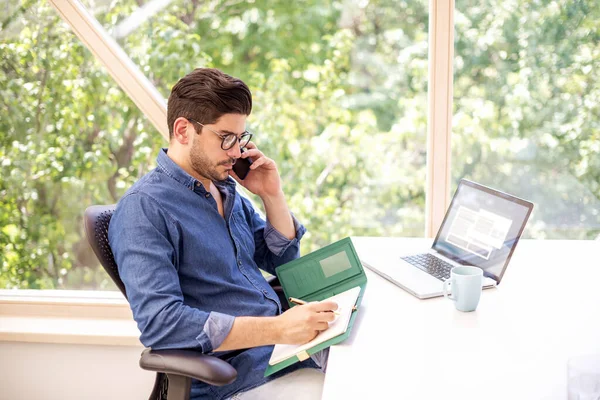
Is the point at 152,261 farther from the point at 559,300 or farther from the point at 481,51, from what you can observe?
the point at 481,51

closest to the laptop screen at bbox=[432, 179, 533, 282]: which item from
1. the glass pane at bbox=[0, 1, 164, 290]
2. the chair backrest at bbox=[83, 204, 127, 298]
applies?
the chair backrest at bbox=[83, 204, 127, 298]

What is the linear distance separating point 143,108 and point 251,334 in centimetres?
120

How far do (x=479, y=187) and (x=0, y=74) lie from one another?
1883 mm

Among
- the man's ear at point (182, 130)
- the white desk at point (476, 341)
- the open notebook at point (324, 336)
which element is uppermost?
the man's ear at point (182, 130)

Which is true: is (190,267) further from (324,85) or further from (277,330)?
(324,85)

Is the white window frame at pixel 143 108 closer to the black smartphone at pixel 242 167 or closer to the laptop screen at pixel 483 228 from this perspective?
the laptop screen at pixel 483 228

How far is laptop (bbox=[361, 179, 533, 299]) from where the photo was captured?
1.73 metres

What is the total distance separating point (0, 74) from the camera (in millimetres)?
2604

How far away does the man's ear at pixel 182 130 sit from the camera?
1610 mm

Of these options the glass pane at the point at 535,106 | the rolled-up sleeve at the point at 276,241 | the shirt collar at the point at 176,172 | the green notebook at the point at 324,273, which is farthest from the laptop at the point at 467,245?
the shirt collar at the point at 176,172

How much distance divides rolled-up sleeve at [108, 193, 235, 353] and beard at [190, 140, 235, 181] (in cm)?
21

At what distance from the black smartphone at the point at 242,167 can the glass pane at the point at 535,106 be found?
0.86m

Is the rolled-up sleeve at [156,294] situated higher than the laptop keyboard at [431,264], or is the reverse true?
the rolled-up sleeve at [156,294]

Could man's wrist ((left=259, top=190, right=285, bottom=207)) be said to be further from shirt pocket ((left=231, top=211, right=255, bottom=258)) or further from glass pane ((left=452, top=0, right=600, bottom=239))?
glass pane ((left=452, top=0, right=600, bottom=239))
